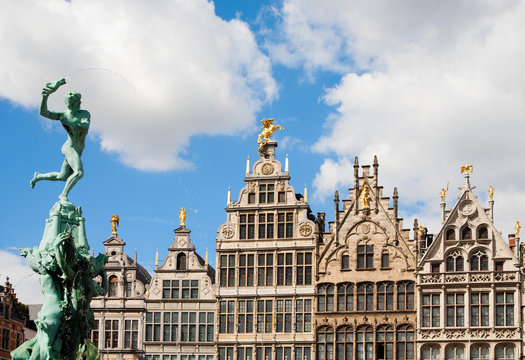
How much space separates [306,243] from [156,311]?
33.0 feet

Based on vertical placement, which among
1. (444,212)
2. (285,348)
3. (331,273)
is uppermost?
(444,212)

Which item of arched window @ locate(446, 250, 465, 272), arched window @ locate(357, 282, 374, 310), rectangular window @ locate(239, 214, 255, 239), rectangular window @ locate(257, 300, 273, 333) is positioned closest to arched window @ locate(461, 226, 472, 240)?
arched window @ locate(446, 250, 465, 272)

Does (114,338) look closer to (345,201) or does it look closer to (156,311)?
(156,311)

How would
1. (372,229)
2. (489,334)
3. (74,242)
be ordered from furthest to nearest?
(372,229) → (489,334) → (74,242)

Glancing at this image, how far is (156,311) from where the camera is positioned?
56125mm

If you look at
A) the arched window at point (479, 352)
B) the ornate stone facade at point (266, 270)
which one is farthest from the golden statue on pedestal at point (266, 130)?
the arched window at point (479, 352)

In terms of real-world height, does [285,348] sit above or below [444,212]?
below

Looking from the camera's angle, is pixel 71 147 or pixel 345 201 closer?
pixel 71 147

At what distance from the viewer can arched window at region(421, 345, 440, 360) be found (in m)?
51.3

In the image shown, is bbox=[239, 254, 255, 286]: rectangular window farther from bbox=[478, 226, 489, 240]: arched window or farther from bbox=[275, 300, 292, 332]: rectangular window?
bbox=[478, 226, 489, 240]: arched window

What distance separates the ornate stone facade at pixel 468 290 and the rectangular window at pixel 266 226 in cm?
894

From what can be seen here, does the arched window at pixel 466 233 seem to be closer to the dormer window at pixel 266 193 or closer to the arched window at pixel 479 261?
the arched window at pixel 479 261

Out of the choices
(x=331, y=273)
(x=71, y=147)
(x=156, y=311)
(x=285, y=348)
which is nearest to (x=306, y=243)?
(x=331, y=273)

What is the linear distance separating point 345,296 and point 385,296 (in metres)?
2.30
